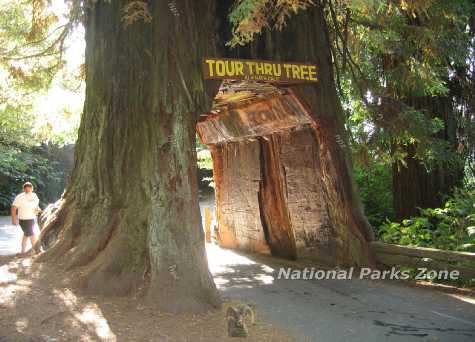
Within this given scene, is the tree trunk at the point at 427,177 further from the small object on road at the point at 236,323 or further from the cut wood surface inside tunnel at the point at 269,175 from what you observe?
the small object on road at the point at 236,323

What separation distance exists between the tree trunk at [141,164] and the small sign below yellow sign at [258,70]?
0.24 metres

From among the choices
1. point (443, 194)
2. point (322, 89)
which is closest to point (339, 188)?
point (322, 89)

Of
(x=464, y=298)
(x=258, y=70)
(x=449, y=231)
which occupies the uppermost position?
(x=258, y=70)

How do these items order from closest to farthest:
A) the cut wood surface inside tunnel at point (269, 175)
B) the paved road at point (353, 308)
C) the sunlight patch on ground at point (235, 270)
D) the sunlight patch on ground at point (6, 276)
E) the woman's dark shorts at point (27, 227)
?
the paved road at point (353, 308), the sunlight patch on ground at point (6, 276), the sunlight patch on ground at point (235, 270), the cut wood surface inside tunnel at point (269, 175), the woman's dark shorts at point (27, 227)

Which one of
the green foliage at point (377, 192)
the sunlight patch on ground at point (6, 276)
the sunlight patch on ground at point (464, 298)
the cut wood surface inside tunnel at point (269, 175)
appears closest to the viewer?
the sunlight patch on ground at point (6, 276)

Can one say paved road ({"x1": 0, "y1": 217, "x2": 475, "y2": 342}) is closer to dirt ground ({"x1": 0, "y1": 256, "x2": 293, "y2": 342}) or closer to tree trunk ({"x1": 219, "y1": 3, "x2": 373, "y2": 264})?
dirt ground ({"x1": 0, "y1": 256, "x2": 293, "y2": 342})

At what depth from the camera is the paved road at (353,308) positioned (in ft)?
18.5

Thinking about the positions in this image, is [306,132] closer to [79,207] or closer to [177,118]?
[177,118]

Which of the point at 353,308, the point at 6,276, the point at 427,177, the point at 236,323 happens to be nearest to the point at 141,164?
the point at 6,276

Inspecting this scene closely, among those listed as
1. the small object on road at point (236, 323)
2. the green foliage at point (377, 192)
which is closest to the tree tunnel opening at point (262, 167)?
the small object on road at point (236, 323)

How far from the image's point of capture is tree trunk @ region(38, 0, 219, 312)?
6.37m

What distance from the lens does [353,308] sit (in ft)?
21.8

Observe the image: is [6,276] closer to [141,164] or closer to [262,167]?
[141,164]

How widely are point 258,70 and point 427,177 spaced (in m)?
5.62
